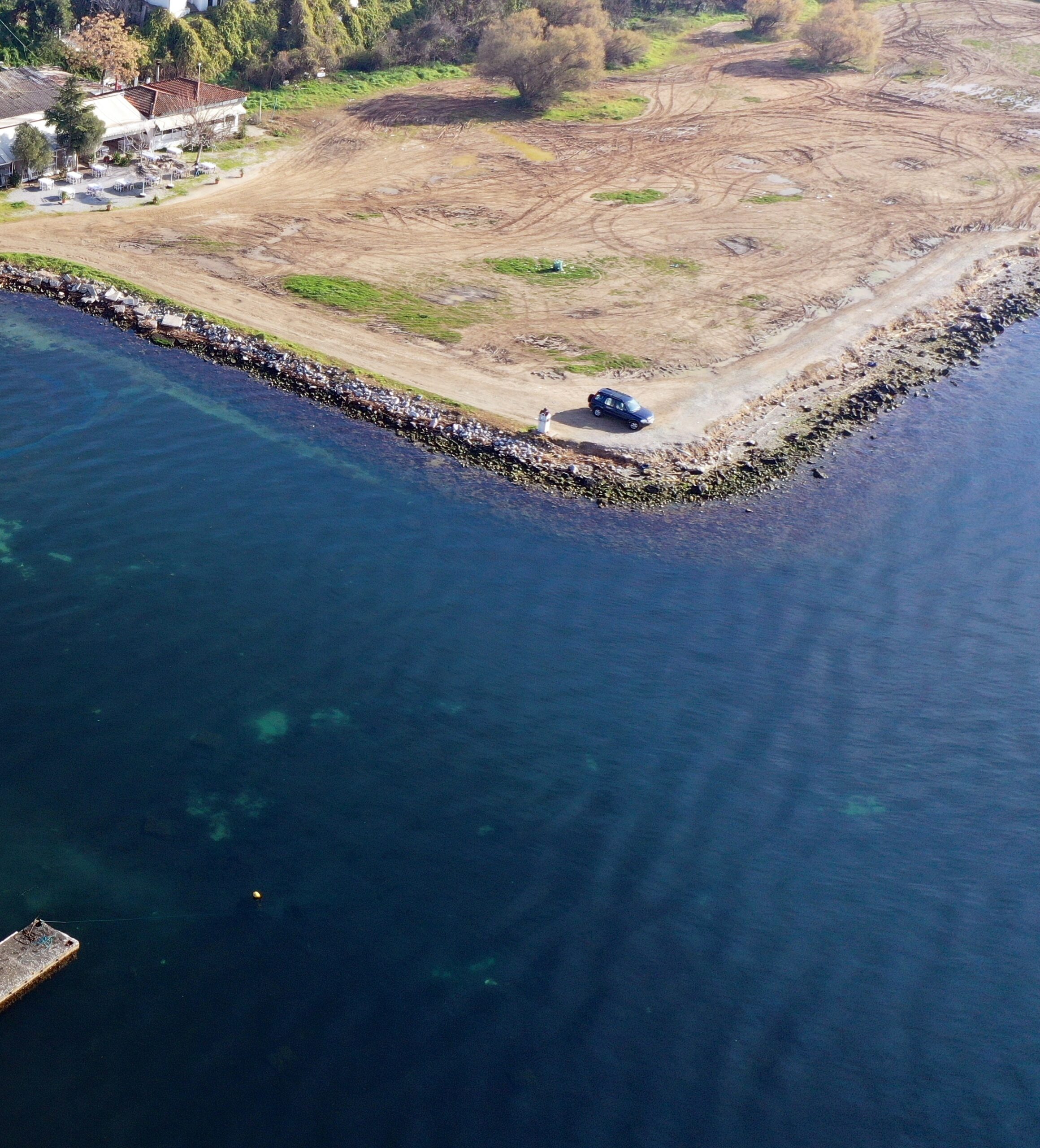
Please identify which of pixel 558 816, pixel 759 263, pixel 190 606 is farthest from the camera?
pixel 759 263

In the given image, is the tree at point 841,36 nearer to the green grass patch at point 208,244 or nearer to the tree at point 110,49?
the tree at point 110,49

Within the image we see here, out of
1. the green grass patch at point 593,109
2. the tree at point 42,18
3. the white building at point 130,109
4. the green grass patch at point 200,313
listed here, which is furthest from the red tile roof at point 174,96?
the green grass patch at point 593,109

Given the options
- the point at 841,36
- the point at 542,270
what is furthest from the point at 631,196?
the point at 841,36

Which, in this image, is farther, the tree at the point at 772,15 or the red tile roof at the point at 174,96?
the tree at the point at 772,15

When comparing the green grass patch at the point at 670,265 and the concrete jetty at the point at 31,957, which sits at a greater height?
the green grass patch at the point at 670,265

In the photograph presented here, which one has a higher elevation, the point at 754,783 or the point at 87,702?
the point at 87,702

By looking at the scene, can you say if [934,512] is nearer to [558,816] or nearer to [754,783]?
[754,783]

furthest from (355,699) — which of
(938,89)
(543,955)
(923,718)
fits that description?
(938,89)
